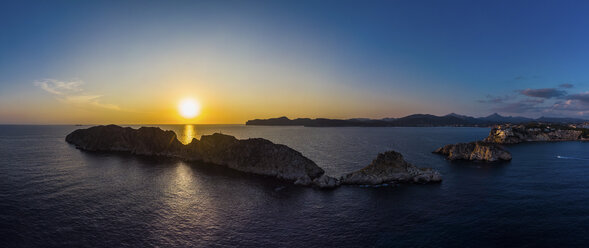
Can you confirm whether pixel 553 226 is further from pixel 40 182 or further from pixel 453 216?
pixel 40 182

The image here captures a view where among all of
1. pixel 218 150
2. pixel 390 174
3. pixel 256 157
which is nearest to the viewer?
pixel 390 174

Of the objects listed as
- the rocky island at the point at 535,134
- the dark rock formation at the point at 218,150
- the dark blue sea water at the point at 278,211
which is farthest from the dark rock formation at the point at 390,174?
the rocky island at the point at 535,134

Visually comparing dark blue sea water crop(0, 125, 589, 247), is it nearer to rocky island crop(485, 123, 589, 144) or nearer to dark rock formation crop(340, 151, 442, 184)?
dark rock formation crop(340, 151, 442, 184)

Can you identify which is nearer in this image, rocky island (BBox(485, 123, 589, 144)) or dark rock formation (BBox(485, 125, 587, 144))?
dark rock formation (BBox(485, 125, 587, 144))

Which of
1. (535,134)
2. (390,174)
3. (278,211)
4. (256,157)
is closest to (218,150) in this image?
(256,157)

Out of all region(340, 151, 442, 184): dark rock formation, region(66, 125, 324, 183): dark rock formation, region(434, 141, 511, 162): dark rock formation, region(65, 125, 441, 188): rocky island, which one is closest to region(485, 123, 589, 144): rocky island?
region(434, 141, 511, 162): dark rock formation

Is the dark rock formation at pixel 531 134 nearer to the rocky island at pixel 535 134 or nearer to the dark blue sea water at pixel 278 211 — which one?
the rocky island at pixel 535 134

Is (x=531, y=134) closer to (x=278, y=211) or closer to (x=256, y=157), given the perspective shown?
(x=256, y=157)
